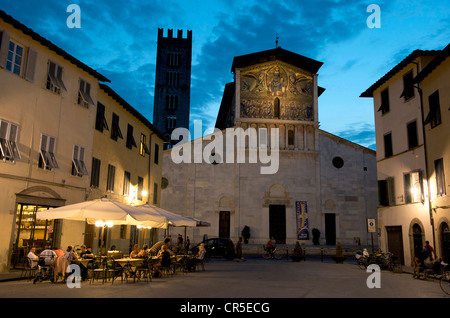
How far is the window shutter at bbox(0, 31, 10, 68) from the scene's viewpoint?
14703 mm

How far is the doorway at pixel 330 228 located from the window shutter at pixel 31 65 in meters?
29.9

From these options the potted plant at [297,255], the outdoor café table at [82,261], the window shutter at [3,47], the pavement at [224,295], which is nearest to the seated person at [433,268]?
the pavement at [224,295]

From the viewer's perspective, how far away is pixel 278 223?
124 ft

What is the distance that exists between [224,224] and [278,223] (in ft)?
17.3

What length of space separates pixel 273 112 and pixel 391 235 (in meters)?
19.0

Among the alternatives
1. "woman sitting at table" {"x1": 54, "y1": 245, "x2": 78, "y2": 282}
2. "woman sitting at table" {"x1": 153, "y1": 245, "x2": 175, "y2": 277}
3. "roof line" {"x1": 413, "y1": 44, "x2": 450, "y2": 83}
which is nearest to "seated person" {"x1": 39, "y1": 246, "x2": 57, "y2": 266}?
"woman sitting at table" {"x1": 54, "y1": 245, "x2": 78, "y2": 282}

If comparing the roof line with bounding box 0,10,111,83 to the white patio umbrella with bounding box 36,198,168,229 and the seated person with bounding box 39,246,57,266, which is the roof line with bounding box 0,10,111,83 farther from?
the seated person with bounding box 39,246,57,266

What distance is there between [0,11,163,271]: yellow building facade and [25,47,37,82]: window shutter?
41mm

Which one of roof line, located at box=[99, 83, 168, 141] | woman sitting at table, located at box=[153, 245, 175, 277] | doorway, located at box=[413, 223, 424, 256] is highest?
roof line, located at box=[99, 83, 168, 141]

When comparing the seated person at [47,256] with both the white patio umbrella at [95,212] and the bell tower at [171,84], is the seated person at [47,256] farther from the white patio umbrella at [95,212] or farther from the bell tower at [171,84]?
the bell tower at [171,84]

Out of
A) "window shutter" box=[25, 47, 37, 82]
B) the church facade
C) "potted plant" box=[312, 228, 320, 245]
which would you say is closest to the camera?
"window shutter" box=[25, 47, 37, 82]

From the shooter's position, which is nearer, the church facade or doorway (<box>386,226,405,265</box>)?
doorway (<box>386,226,405,265</box>)

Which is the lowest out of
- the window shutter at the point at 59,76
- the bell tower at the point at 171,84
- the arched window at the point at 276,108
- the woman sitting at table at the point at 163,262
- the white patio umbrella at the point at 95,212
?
the woman sitting at table at the point at 163,262

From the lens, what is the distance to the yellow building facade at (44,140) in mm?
14930
